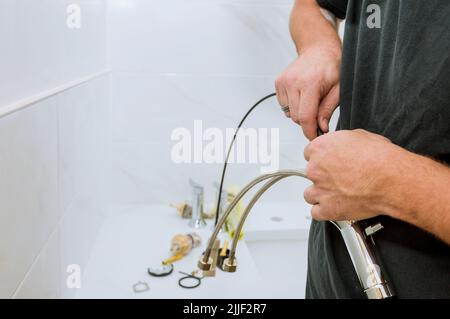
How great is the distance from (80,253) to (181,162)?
1.90ft

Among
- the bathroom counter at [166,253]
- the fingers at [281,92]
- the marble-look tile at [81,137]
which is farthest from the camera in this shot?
the bathroom counter at [166,253]

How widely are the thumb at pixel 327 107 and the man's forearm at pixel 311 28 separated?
0.08 m

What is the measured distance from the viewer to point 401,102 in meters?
0.54

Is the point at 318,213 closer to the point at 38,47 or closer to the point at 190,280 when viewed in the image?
the point at 38,47

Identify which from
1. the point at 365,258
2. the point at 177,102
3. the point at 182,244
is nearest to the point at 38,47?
the point at 365,258

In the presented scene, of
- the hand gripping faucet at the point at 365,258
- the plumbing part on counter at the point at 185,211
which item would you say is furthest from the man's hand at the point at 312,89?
the plumbing part on counter at the point at 185,211

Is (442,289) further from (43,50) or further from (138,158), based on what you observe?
(138,158)

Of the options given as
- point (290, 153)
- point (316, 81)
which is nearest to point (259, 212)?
point (290, 153)

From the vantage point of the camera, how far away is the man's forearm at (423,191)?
1.49 ft

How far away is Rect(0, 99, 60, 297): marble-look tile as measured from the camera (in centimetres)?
57

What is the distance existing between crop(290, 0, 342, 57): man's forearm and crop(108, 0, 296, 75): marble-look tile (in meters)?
0.71

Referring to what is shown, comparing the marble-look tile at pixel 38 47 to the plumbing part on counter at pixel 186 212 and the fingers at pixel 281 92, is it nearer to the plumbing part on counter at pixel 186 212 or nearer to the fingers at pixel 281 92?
the fingers at pixel 281 92

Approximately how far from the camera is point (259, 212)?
1600 millimetres

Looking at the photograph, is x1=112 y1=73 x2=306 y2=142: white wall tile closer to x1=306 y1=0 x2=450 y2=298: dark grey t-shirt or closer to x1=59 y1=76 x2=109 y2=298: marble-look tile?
x1=59 y1=76 x2=109 y2=298: marble-look tile
